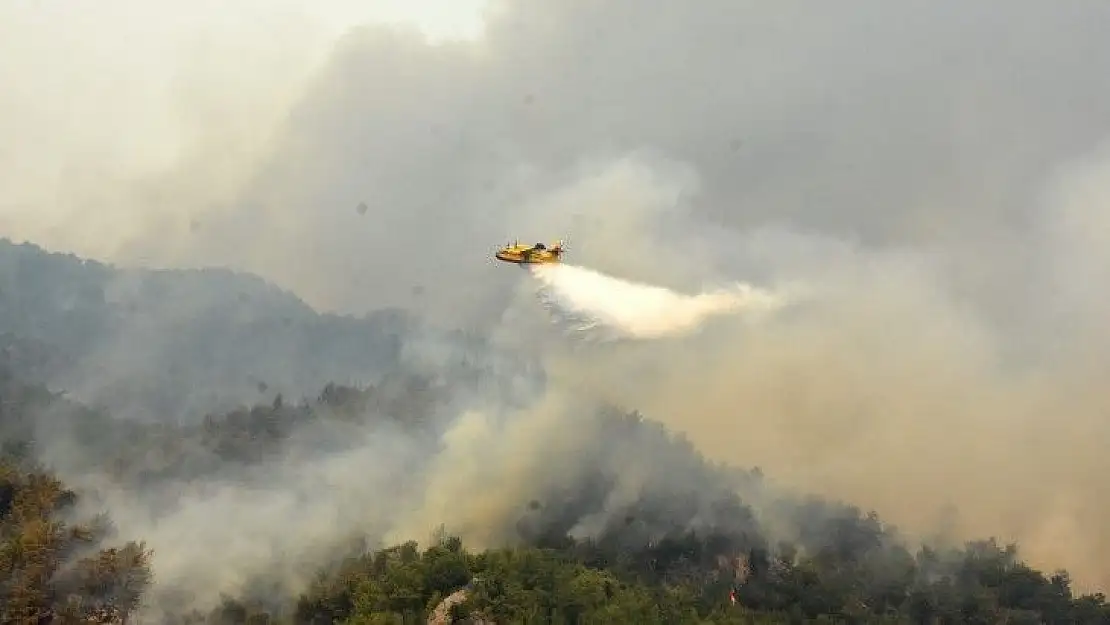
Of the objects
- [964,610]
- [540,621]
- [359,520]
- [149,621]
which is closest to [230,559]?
[149,621]

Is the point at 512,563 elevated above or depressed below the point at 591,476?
below

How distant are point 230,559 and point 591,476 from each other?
6861 centimetres

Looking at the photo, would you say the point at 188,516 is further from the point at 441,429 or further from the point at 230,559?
the point at 441,429

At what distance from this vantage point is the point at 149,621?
300 feet

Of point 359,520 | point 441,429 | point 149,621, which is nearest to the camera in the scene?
point 149,621

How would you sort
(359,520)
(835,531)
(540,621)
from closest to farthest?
(540,621)
(359,520)
(835,531)

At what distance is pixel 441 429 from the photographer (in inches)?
6609

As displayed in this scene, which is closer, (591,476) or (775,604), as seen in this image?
(775,604)

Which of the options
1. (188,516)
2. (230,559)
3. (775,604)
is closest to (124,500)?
(188,516)

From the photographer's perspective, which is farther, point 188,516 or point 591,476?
point 591,476

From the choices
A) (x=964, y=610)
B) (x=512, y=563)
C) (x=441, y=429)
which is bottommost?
(x=964, y=610)

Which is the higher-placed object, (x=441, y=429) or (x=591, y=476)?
(x=441, y=429)

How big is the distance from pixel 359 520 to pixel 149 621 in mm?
33579

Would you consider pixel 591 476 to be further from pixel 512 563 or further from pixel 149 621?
pixel 149 621
